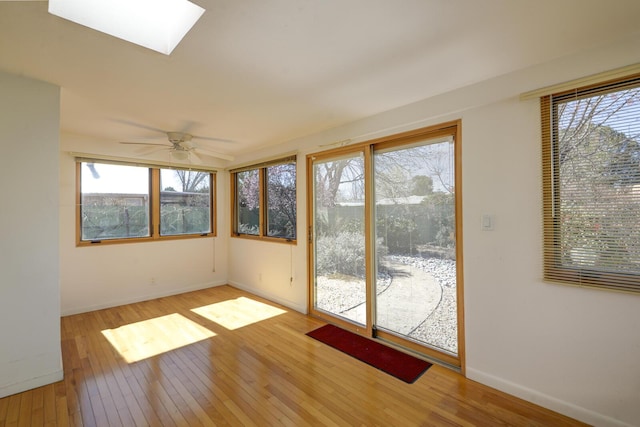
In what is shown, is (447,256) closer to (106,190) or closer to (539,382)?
(539,382)

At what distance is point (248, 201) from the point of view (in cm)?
492

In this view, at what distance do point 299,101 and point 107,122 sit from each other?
7.54ft

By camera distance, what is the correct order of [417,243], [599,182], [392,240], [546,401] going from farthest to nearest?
[392,240]
[417,243]
[546,401]
[599,182]

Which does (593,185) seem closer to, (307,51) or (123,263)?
(307,51)

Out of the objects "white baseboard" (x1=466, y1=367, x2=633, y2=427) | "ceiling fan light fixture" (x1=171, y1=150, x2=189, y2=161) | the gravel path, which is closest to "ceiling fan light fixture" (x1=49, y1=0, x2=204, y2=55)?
"ceiling fan light fixture" (x1=171, y1=150, x2=189, y2=161)

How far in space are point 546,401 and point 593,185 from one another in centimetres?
152

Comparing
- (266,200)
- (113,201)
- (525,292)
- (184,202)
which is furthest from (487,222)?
(113,201)

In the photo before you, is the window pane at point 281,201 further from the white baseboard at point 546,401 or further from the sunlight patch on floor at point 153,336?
the white baseboard at point 546,401

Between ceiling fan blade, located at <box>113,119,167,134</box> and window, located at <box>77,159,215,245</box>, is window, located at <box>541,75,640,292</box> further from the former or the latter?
window, located at <box>77,159,215,245</box>

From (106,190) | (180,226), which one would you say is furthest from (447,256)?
(106,190)

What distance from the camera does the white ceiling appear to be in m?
1.47

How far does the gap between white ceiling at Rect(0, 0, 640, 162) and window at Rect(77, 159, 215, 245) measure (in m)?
1.44

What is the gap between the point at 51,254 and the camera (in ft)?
7.64

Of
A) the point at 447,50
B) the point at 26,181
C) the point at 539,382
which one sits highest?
Result: the point at 447,50
